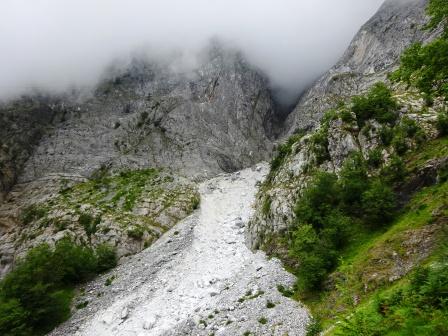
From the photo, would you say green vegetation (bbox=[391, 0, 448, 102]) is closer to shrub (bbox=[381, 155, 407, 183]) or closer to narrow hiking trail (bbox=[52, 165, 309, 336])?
shrub (bbox=[381, 155, 407, 183])

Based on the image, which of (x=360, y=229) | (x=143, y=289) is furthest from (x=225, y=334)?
(x=143, y=289)

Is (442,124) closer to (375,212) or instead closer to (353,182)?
(353,182)

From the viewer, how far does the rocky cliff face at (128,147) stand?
79.0 m

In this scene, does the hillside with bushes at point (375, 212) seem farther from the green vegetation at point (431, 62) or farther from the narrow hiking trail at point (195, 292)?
the narrow hiking trail at point (195, 292)

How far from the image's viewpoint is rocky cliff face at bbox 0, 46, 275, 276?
259ft

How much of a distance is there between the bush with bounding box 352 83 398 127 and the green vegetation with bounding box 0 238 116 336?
4481 cm

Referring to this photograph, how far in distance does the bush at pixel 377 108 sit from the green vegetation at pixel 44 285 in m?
44.8

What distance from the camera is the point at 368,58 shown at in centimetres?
11044

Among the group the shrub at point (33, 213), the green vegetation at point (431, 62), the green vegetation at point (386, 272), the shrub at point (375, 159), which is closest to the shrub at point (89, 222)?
the shrub at point (33, 213)

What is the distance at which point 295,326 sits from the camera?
96.7 feet

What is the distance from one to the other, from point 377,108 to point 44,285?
50654 millimetres

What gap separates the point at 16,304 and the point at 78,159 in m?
67.3

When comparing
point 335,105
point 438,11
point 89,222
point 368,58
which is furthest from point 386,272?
point 368,58

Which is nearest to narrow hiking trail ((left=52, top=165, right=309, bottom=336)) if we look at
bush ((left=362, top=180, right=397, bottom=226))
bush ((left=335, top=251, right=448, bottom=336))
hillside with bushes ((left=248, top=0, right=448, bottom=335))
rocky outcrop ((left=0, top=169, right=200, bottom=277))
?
hillside with bushes ((left=248, top=0, right=448, bottom=335))
